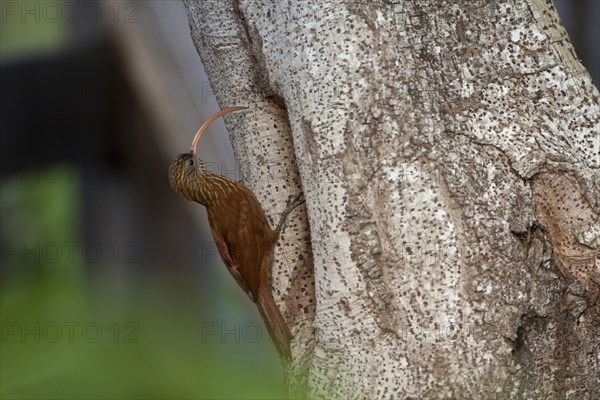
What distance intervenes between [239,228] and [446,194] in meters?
0.86

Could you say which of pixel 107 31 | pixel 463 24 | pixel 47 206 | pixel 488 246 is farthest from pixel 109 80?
pixel 488 246

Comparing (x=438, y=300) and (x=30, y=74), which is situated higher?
(x=30, y=74)

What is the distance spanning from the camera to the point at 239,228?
9.49 feet

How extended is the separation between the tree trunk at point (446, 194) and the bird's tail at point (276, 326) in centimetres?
22

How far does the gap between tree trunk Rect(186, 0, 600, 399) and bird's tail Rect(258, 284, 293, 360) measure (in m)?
0.22

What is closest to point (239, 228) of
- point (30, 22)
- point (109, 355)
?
point (109, 355)

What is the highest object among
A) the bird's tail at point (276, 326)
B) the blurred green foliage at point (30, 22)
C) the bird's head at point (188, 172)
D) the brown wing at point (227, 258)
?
the blurred green foliage at point (30, 22)

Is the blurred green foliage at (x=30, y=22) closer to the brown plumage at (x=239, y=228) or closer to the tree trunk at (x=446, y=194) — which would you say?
the brown plumage at (x=239, y=228)

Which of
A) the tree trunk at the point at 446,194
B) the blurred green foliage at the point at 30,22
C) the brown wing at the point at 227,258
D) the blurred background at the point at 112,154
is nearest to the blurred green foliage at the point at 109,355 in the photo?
the brown wing at the point at 227,258

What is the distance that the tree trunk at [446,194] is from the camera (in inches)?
89.5

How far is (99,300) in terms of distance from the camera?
3514mm

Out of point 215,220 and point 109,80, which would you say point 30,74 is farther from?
point 215,220

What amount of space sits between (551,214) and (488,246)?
0.23 m

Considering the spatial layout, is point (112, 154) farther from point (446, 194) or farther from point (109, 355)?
point (109, 355)
